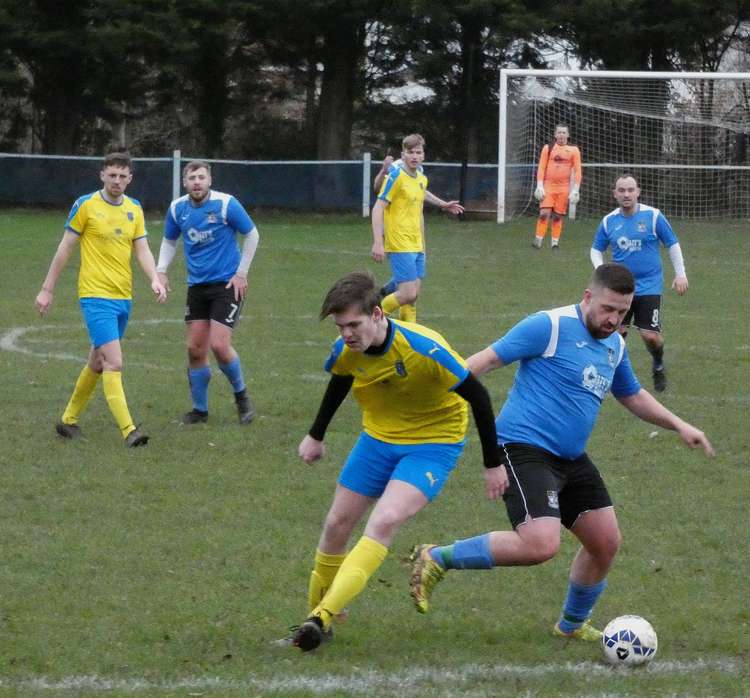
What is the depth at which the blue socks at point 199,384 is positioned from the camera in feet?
31.4

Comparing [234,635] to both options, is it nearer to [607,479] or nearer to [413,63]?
[607,479]

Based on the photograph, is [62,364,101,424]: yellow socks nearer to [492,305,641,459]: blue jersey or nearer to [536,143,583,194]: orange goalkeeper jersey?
[492,305,641,459]: blue jersey

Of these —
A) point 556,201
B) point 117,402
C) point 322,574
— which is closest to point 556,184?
point 556,201

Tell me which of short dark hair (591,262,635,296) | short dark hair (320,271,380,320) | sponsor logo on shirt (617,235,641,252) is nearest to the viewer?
short dark hair (320,271,380,320)

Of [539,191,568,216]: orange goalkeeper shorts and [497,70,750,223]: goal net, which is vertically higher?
[497,70,750,223]: goal net

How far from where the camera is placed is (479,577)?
629 cm

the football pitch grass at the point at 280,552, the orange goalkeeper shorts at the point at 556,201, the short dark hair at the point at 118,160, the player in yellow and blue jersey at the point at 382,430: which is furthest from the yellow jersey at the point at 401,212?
the orange goalkeeper shorts at the point at 556,201

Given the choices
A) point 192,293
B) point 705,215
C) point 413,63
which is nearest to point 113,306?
point 192,293

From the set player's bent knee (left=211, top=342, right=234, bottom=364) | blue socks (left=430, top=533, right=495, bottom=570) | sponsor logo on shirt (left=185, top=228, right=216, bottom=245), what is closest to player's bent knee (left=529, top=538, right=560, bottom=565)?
blue socks (left=430, top=533, right=495, bottom=570)

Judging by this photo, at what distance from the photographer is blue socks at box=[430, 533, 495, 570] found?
521 centimetres

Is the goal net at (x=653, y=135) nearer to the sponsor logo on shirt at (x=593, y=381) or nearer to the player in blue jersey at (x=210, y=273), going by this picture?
the player in blue jersey at (x=210, y=273)

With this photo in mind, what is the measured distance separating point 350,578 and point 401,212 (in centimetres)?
869

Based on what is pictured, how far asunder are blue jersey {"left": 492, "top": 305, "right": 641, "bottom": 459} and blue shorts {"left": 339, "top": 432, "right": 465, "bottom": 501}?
10.7 inches

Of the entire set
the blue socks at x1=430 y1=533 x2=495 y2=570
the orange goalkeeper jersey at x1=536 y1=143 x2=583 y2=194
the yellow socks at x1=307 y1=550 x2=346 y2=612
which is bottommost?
the yellow socks at x1=307 y1=550 x2=346 y2=612
